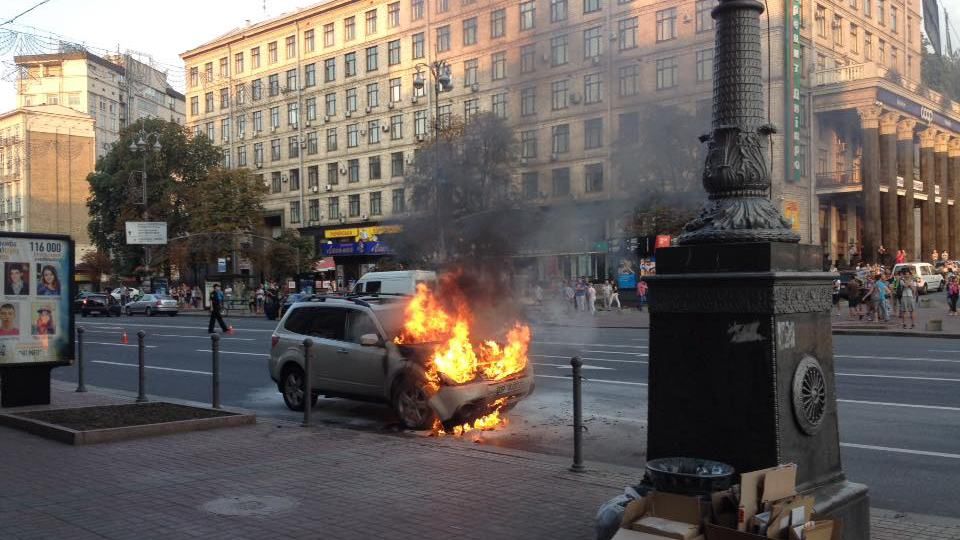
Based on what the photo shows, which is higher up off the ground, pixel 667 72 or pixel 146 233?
pixel 146 233

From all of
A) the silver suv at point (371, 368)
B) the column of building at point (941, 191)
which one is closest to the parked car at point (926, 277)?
the column of building at point (941, 191)

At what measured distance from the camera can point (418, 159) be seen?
1349 centimetres

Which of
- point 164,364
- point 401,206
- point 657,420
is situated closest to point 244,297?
point 164,364

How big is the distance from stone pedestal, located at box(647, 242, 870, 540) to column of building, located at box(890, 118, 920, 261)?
48.1m

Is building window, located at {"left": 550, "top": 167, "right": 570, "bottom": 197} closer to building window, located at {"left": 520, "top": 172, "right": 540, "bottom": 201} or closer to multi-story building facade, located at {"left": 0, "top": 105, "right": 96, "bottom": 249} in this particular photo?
building window, located at {"left": 520, "top": 172, "right": 540, "bottom": 201}

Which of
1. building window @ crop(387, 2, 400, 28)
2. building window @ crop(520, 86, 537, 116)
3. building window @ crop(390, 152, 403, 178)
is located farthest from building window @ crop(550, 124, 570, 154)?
building window @ crop(390, 152, 403, 178)

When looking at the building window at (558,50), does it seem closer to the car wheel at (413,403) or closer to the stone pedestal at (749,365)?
the stone pedestal at (749,365)

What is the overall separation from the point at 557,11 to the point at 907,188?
47.9 m

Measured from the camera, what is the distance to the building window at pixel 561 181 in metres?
9.38

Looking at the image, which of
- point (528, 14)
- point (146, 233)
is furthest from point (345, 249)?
point (528, 14)

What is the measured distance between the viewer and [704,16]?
742 cm

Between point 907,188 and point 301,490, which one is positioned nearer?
point 301,490

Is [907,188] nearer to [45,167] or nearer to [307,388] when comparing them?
[307,388]

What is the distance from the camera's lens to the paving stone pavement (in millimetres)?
5227
